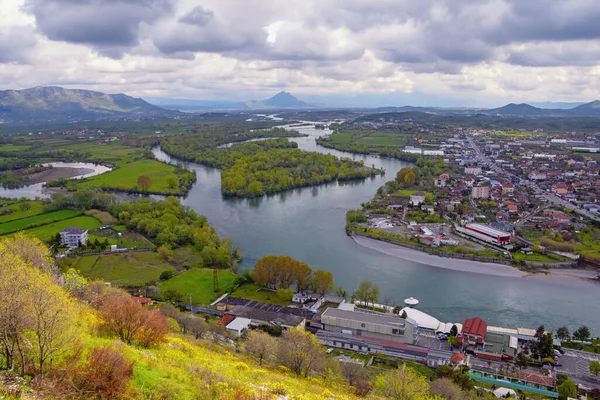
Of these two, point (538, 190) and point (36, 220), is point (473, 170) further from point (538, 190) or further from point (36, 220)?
point (36, 220)

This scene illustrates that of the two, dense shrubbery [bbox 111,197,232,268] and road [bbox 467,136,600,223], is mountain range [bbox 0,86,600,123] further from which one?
dense shrubbery [bbox 111,197,232,268]

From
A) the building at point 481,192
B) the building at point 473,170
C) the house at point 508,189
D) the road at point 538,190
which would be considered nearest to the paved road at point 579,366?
the road at point 538,190

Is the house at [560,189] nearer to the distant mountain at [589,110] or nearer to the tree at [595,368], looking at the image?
the tree at [595,368]

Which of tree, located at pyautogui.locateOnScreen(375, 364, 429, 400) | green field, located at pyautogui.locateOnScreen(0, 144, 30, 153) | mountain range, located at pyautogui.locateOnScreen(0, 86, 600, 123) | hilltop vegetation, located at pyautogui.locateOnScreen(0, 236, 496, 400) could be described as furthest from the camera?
mountain range, located at pyautogui.locateOnScreen(0, 86, 600, 123)

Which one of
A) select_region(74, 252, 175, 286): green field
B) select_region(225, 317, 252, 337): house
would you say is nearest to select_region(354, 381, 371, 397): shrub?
select_region(225, 317, 252, 337): house

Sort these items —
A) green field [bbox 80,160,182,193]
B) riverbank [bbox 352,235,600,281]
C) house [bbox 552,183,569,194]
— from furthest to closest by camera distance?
green field [bbox 80,160,182,193] → house [bbox 552,183,569,194] → riverbank [bbox 352,235,600,281]

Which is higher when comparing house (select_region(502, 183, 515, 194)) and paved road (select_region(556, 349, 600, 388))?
house (select_region(502, 183, 515, 194))

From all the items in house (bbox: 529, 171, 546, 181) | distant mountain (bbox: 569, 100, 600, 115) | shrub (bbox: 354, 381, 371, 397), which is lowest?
shrub (bbox: 354, 381, 371, 397)
